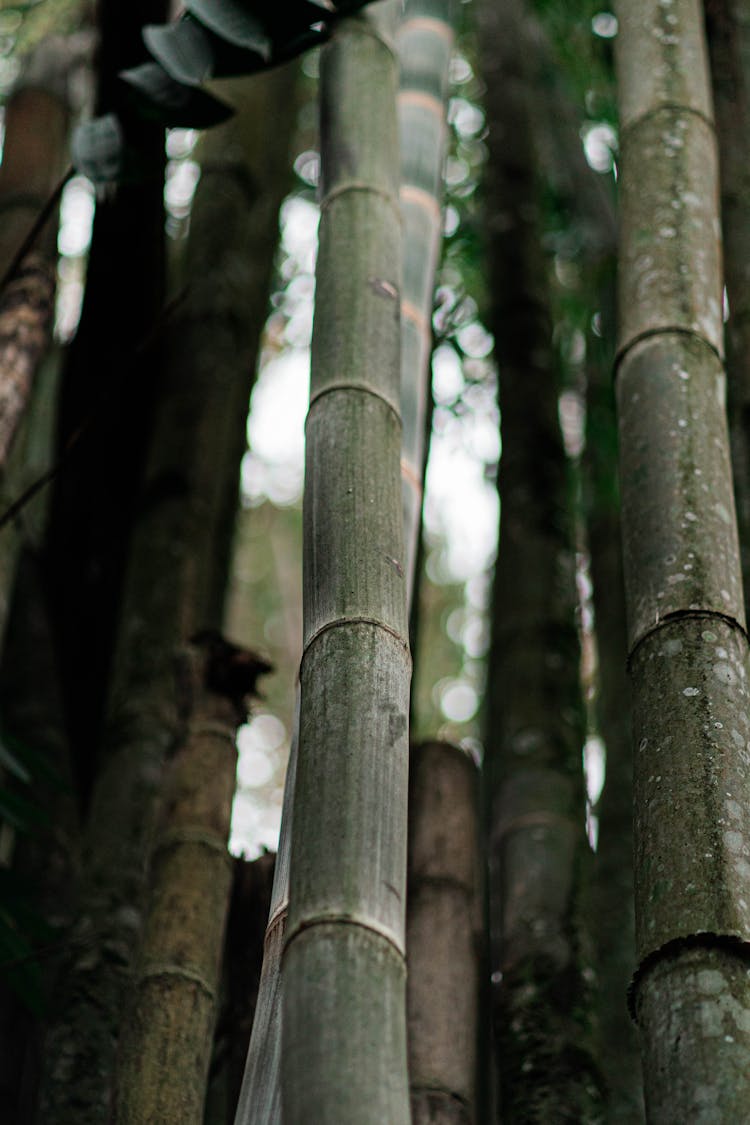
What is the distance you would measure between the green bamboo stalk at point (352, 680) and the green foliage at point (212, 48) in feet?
0.44

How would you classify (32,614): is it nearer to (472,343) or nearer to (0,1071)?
(0,1071)

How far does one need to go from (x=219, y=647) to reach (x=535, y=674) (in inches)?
24.0

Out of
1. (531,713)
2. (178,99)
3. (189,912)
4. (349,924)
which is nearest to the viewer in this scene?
(349,924)

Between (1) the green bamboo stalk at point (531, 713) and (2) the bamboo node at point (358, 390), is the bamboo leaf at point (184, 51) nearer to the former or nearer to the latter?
(2) the bamboo node at point (358, 390)

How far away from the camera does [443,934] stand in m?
2.10

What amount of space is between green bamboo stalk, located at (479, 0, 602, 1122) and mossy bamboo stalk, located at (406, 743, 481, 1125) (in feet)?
0.26

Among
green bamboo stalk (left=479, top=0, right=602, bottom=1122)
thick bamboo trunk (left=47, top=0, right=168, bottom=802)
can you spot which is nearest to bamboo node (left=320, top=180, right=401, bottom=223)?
green bamboo stalk (left=479, top=0, right=602, bottom=1122)

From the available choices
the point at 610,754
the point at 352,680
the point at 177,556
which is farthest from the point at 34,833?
the point at 352,680

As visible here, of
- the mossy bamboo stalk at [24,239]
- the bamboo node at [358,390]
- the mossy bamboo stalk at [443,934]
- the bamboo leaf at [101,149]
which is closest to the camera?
the bamboo node at [358,390]

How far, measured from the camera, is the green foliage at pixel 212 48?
7.36 ft

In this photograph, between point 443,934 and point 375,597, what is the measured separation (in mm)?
674

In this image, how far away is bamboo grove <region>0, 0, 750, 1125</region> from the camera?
148cm

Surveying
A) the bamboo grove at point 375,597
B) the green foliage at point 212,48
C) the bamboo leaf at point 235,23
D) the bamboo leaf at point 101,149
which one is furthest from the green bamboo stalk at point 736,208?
the bamboo leaf at point 101,149

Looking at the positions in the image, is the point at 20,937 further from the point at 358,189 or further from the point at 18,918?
the point at 358,189
